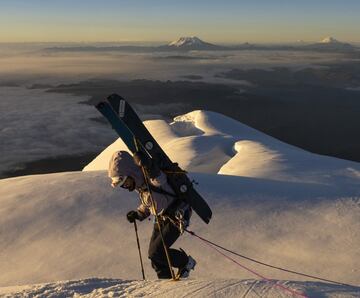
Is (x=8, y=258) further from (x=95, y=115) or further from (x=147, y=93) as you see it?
(x=147, y=93)

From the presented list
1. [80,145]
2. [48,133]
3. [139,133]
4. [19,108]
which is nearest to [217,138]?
[139,133]

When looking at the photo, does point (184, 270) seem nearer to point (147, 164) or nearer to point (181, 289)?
point (181, 289)

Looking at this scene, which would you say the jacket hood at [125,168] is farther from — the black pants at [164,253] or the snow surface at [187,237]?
the snow surface at [187,237]

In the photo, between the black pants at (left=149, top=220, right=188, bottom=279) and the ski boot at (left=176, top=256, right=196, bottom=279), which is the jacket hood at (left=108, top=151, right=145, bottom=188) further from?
the ski boot at (left=176, top=256, right=196, bottom=279)

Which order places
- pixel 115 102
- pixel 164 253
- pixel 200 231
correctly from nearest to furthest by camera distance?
1. pixel 164 253
2. pixel 115 102
3. pixel 200 231

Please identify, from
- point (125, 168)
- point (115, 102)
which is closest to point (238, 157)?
point (115, 102)

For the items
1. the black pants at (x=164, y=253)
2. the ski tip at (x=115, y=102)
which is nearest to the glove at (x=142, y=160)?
the black pants at (x=164, y=253)
